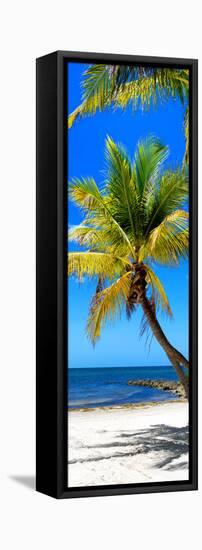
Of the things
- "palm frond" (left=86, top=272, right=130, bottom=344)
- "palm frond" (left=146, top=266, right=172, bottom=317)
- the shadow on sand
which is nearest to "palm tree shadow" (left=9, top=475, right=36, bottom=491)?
the shadow on sand

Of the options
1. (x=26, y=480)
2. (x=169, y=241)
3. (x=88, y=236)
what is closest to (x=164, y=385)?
(x=169, y=241)

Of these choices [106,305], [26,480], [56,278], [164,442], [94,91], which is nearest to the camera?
[56,278]

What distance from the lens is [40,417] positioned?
47.5ft

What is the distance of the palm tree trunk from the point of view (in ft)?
47.5

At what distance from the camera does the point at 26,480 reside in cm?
1511

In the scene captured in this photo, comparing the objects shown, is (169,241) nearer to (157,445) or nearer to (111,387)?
(111,387)

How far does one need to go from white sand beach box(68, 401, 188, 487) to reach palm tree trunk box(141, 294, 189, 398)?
0.25 m

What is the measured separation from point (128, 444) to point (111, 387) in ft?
1.70

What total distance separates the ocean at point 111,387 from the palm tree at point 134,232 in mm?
231

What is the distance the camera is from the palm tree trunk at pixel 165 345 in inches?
570

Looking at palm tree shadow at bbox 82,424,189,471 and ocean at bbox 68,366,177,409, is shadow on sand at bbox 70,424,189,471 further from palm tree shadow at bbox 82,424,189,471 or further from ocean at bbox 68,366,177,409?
ocean at bbox 68,366,177,409

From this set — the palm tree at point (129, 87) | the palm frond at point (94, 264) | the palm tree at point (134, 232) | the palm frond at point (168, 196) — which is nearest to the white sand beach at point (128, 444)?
the palm tree at point (134, 232)

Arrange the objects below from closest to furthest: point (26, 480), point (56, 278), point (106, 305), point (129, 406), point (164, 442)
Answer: point (56, 278), point (106, 305), point (129, 406), point (164, 442), point (26, 480)

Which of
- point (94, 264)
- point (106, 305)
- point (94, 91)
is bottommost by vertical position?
point (106, 305)
